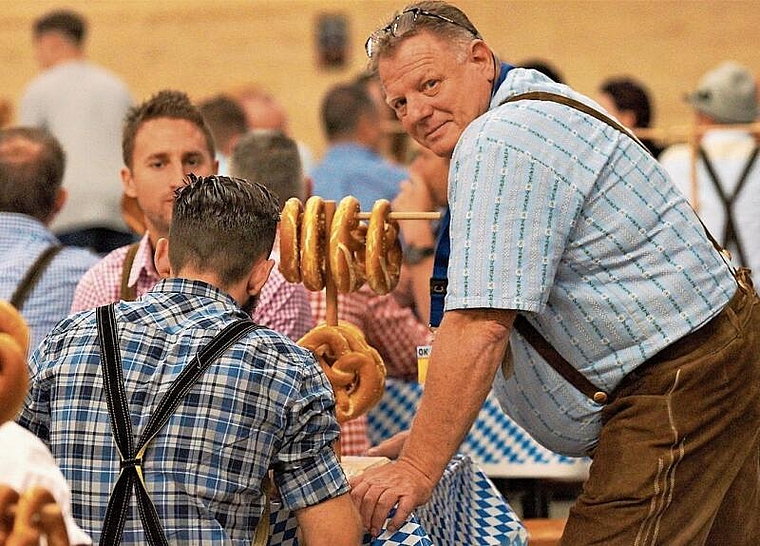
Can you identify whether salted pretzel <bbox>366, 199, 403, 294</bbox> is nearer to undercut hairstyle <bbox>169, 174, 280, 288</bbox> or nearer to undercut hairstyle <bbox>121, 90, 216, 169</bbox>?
undercut hairstyle <bbox>169, 174, 280, 288</bbox>

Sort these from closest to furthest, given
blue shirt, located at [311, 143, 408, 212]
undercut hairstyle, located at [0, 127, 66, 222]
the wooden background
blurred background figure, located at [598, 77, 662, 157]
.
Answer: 1. undercut hairstyle, located at [0, 127, 66, 222]
2. blue shirt, located at [311, 143, 408, 212]
3. blurred background figure, located at [598, 77, 662, 157]
4. the wooden background

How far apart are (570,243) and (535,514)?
2.13m

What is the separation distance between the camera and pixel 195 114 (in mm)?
3900

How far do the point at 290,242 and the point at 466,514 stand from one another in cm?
80

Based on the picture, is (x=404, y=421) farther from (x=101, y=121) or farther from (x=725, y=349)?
(x=101, y=121)

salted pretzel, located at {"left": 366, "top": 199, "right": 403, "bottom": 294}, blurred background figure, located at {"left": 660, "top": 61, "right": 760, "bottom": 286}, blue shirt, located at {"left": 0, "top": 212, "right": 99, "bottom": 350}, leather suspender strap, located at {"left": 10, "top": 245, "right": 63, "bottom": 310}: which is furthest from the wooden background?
salted pretzel, located at {"left": 366, "top": 199, "right": 403, "bottom": 294}

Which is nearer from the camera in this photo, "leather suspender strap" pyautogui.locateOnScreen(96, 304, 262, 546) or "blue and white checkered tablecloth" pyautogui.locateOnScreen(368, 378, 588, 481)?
"leather suspender strap" pyautogui.locateOnScreen(96, 304, 262, 546)

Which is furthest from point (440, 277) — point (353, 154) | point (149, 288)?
point (353, 154)

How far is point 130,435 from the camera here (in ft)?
7.66

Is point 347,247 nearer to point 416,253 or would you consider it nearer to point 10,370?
point 10,370

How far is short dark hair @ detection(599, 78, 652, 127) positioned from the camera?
22.4 ft

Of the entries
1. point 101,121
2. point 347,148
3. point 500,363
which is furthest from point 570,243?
point 101,121

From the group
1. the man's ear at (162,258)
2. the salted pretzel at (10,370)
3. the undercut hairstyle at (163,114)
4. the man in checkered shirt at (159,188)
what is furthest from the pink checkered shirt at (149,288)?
the salted pretzel at (10,370)

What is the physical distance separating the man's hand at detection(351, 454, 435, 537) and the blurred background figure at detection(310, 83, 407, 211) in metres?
3.34
